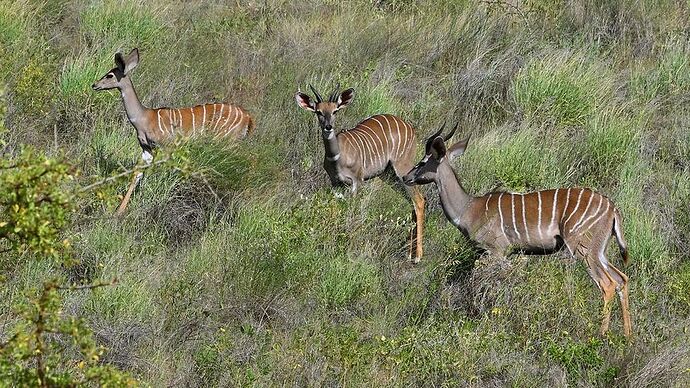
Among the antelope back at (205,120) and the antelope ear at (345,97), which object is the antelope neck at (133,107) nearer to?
the antelope back at (205,120)

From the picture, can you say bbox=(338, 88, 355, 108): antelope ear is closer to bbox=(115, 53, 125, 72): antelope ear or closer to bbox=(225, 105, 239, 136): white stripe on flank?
bbox=(225, 105, 239, 136): white stripe on flank

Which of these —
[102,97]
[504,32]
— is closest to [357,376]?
[102,97]

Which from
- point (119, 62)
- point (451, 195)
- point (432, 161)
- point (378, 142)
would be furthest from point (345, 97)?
point (119, 62)

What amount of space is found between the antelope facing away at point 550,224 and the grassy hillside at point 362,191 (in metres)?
0.15

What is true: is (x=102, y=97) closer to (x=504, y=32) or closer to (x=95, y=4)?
(x=95, y=4)

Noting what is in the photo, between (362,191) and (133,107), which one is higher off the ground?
(133,107)

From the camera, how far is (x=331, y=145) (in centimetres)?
898

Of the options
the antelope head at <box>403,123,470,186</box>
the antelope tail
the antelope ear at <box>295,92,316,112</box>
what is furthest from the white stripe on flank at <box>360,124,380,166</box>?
the antelope head at <box>403,123,470,186</box>

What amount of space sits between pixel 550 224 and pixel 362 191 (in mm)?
2196

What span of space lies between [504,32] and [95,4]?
3879 millimetres

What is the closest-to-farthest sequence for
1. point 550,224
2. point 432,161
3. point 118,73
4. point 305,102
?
1. point 550,224
2. point 432,161
3. point 305,102
4. point 118,73

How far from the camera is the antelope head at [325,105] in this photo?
8.91 m

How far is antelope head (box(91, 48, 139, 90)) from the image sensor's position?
949 cm

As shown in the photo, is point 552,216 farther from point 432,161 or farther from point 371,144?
point 371,144
